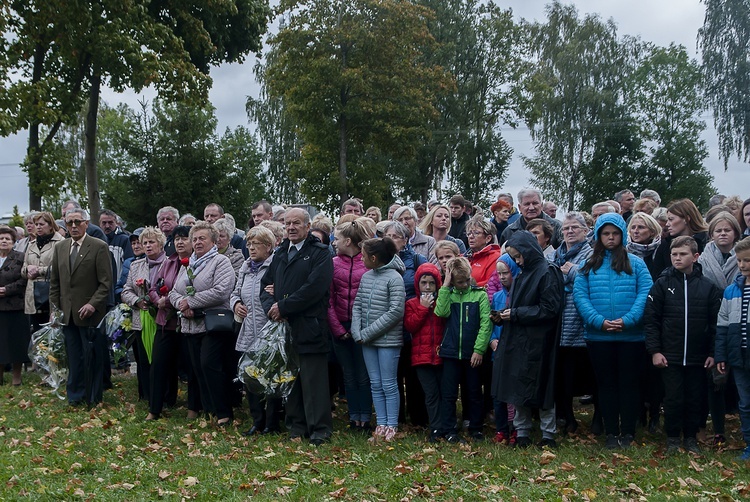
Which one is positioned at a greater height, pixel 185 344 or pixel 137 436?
pixel 185 344

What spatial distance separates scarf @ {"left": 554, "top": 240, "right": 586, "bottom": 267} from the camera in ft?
26.6

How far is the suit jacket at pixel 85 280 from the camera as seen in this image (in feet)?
31.3

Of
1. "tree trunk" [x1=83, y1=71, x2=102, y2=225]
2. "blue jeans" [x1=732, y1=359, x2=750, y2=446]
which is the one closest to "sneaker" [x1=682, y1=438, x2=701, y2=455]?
"blue jeans" [x1=732, y1=359, x2=750, y2=446]

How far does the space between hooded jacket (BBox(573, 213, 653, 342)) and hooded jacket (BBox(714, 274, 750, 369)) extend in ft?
2.21

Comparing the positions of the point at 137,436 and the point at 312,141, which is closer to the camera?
the point at 137,436

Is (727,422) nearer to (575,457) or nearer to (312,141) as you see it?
(575,457)

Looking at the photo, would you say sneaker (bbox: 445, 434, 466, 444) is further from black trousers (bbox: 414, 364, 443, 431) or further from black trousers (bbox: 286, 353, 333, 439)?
black trousers (bbox: 286, 353, 333, 439)

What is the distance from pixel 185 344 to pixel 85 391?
5.57 ft

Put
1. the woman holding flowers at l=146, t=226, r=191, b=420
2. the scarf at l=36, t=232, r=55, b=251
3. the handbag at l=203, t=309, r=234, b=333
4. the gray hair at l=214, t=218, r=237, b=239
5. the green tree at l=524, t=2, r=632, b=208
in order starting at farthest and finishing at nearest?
the green tree at l=524, t=2, r=632, b=208, the scarf at l=36, t=232, r=55, b=251, the gray hair at l=214, t=218, r=237, b=239, the woman holding flowers at l=146, t=226, r=191, b=420, the handbag at l=203, t=309, r=234, b=333

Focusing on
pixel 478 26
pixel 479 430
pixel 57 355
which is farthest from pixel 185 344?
pixel 478 26

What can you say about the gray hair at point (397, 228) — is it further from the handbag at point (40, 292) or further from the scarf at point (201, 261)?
the handbag at point (40, 292)

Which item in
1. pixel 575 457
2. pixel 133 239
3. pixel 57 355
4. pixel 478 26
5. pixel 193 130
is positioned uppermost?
pixel 478 26

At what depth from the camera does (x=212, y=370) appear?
28.1 ft

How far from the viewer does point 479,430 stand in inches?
315
